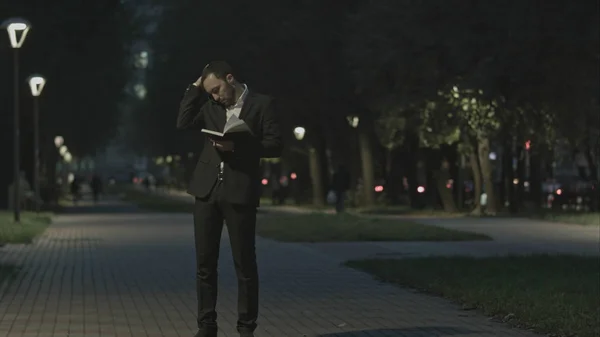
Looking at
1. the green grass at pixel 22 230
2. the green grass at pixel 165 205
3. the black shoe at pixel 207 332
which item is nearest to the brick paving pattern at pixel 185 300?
the black shoe at pixel 207 332

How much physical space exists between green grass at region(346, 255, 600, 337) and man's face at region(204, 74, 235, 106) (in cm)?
335

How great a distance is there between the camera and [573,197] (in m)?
58.7

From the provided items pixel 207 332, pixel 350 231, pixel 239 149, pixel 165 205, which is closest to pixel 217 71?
pixel 239 149

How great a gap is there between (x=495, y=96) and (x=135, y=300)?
2464 centimetres

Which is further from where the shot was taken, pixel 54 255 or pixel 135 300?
pixel 54 255

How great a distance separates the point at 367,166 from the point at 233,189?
48939 millimetres

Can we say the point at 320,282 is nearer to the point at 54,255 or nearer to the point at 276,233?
the point at 54,255

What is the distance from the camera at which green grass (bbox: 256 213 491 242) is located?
95.8 ft

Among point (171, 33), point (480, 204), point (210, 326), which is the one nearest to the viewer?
point (210, 326)

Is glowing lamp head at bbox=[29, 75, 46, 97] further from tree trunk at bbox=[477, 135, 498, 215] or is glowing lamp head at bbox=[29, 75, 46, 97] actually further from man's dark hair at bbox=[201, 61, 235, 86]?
man's dark hair at bbox=[201, 61, 235, 86]

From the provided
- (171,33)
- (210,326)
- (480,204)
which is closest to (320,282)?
(210,326)

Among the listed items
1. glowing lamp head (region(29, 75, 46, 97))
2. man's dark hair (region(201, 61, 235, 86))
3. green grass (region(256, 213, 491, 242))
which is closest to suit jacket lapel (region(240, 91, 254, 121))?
man's dark hair (region(201, 61, 235, 86))

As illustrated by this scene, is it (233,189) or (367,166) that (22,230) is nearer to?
(233,189)

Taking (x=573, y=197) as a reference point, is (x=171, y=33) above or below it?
above
